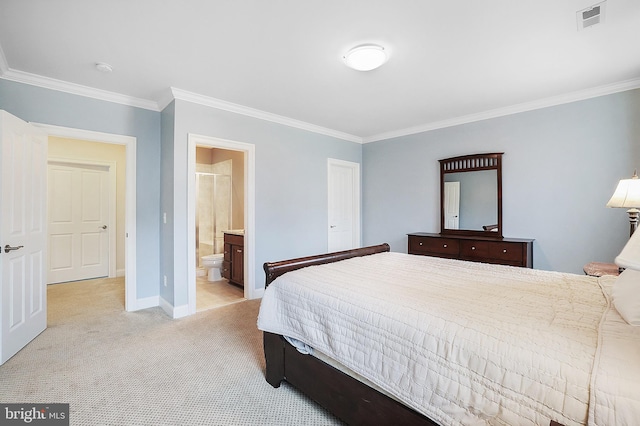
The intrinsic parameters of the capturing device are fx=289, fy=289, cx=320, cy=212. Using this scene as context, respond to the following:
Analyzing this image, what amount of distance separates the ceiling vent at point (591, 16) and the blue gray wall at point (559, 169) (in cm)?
160

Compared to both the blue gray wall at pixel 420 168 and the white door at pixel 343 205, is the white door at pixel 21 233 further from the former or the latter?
the white door at pixel 343 205

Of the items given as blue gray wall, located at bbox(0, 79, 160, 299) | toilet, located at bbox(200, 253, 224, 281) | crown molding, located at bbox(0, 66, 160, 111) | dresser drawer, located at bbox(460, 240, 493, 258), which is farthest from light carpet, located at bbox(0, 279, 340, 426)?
dresser drawer, located at bbox(460, 240, 493, 258)

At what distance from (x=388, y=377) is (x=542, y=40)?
2.67 metres

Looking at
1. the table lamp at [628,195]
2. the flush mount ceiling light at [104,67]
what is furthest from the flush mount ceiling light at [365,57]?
the table lamp at [628,195]

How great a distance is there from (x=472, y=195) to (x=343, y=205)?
2071 millimetres

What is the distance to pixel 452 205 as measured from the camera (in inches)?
166

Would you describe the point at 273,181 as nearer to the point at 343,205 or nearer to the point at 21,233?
the point at 343,205

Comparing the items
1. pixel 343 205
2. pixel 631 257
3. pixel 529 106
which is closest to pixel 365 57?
pixel 631 257

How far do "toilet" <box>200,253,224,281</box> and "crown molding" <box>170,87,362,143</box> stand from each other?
8.06ft

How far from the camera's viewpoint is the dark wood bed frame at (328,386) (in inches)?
51.2

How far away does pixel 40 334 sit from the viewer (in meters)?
2.78

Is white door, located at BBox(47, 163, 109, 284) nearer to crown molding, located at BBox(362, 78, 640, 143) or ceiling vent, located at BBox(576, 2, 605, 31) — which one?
crown molding, located at BBox(362, 78, 640, 143)

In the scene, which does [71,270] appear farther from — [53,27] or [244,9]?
[244,9]

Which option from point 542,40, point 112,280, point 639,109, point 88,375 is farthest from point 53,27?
point 639,109
